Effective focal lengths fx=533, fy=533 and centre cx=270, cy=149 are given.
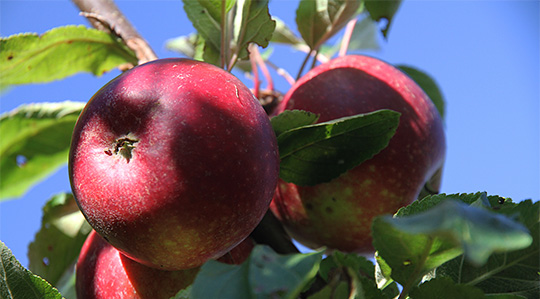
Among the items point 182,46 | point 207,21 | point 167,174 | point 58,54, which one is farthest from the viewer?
point 182,46

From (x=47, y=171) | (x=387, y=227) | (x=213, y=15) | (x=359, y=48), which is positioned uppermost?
(x=213, y=15)

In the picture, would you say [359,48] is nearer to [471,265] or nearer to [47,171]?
[47,171]

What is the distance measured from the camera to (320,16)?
1342 mm

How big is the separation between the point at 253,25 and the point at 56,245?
0.73 meters

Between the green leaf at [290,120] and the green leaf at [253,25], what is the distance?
259mm

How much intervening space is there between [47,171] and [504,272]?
1.28 meters

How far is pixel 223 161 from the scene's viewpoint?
29.5 inches

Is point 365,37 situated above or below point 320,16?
below

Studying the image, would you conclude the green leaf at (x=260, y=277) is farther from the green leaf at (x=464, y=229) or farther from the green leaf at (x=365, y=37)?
the green leaf at (x=365, y=37)

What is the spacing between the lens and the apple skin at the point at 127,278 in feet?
2.88

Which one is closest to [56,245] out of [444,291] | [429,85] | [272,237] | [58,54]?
[58,54]

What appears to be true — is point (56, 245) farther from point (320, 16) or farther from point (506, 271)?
point (506, 271)

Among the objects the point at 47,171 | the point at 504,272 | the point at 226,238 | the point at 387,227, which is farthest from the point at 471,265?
the point at 47,171

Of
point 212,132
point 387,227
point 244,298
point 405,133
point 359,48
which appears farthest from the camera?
point 359,48
